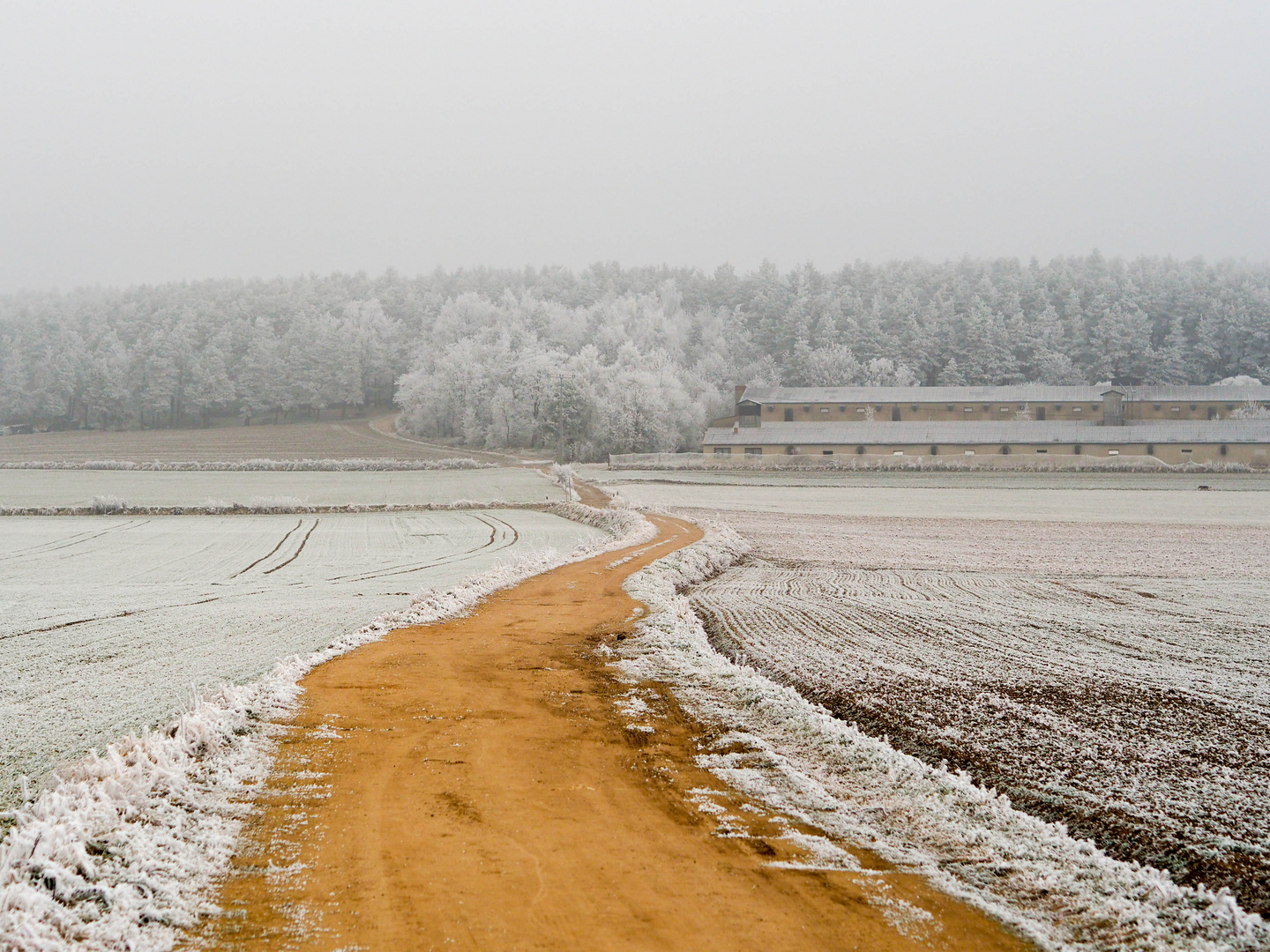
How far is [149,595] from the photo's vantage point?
18688mm

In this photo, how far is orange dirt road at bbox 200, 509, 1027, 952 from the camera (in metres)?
4.62

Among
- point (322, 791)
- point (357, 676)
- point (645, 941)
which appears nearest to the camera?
point (645, 941)

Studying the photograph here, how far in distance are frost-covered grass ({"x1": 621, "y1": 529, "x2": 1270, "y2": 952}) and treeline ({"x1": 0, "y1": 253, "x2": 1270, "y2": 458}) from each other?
272 ft

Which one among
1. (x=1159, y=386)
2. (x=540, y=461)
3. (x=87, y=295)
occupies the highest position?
(x=87, y=295)

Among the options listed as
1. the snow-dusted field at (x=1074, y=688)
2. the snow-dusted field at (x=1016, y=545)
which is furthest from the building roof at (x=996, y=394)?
the snow-dusted field at (x=1074, y=688)

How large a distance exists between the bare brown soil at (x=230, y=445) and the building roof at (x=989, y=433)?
27.4 m

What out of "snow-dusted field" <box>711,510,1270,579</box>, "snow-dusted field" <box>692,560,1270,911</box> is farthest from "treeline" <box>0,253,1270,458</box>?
"snow-dusted field" <box>692,560,1270,911</box>

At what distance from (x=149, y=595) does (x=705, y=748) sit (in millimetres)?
15399

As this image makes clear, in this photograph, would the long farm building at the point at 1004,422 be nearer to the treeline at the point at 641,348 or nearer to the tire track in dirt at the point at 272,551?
the treeline at the point at 641,348

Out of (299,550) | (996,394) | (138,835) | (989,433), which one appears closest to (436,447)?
(989,433)

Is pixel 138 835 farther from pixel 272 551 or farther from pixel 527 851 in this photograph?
pixel 272 551

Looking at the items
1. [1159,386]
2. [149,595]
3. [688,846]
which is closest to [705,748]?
[688,846]

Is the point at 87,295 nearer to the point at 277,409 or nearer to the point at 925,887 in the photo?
the point at 277,409

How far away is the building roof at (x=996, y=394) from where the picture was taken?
89375 millimetres
